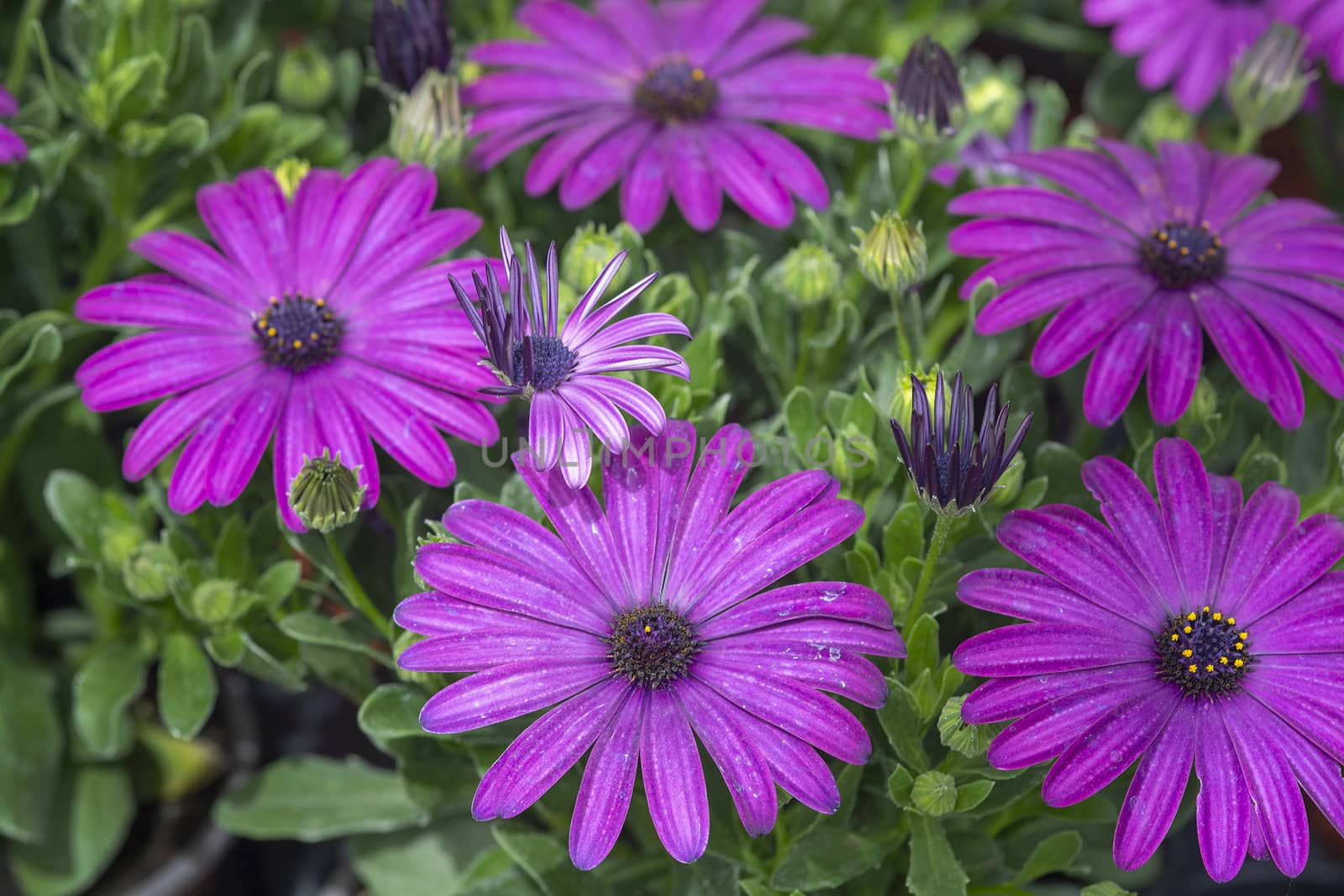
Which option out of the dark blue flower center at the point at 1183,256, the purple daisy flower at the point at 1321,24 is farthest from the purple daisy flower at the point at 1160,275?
the purple daisy flower at the point at 1321,24

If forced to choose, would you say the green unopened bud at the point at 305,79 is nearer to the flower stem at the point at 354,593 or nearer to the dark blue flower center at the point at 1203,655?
the flower stem at the point at 354,593

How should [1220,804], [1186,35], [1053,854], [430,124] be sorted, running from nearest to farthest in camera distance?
[1220,804] < [1053,854] < [430,124] < [1186,35]

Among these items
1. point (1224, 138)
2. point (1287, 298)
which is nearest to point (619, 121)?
point (1287, 298)

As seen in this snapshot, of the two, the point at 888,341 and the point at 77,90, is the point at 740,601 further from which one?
the point at 77,90

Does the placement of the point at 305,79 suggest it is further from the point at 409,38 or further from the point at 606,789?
the point at 606,789

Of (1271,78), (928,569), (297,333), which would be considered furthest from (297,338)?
(1271,78)

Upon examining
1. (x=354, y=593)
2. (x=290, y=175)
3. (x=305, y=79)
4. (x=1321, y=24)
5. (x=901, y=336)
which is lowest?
(x=354, y=593)
